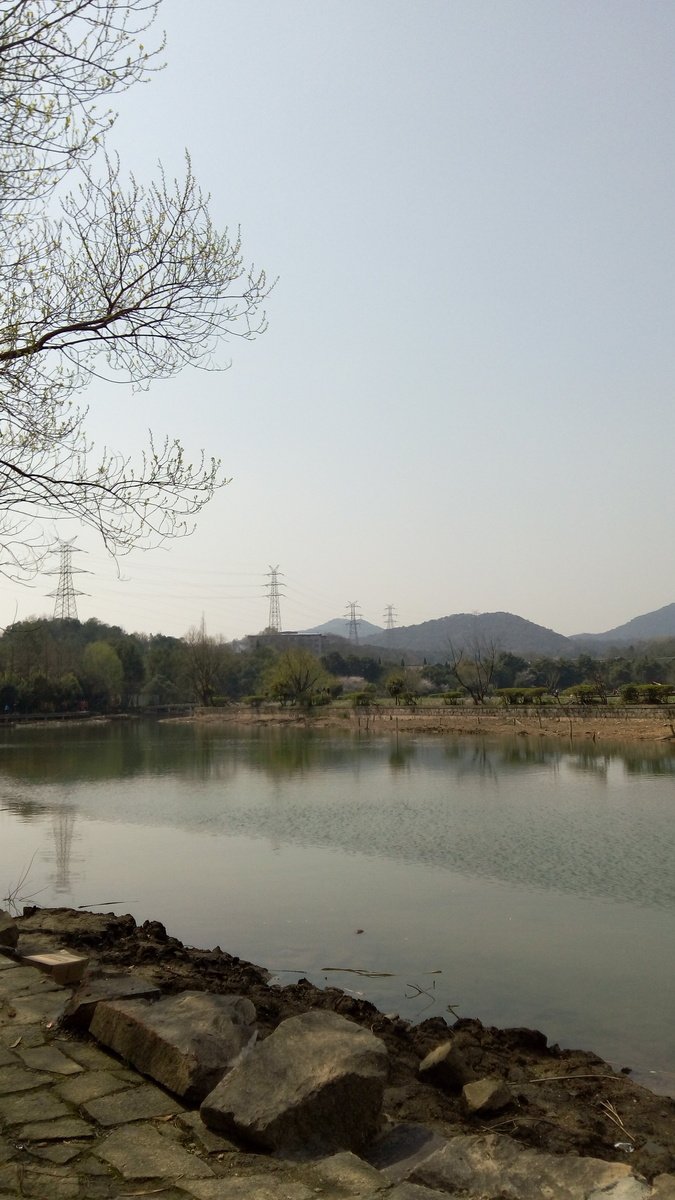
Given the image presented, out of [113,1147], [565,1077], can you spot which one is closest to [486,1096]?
[565,1077]

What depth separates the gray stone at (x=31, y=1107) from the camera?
3693 millimetres

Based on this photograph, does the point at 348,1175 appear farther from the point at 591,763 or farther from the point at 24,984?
the point at 591,763

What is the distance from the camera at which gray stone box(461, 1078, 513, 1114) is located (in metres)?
4.82

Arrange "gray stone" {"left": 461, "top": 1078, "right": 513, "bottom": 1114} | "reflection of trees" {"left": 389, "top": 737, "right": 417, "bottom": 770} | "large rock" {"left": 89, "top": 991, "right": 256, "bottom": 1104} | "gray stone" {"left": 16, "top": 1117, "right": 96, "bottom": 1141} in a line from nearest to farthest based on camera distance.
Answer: "gray stone" {"left": 16, "top": 1117, "right": 96, "bottom": 1141}
"large rock" {"left": 89, "top": 991, "right": 256, "bottom": 1104}
"gray stone" {"left": 461, "top": 1078, "right": 513, "bottom": 1114}
"reflection of trees" {"left": 389, "top": 737, "right": 417, "bottom": 770}

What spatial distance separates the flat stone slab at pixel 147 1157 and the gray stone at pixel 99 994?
1.25m

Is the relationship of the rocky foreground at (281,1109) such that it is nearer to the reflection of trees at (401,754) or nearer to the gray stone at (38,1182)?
the gray stone at (38,1182)

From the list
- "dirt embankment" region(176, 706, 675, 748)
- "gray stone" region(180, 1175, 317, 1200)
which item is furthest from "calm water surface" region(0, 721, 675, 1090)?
"dirt embankment" region(176, 706, 675, 748)

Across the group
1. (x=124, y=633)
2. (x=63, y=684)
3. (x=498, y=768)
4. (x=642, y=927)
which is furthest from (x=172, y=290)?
(x=124, y=633)

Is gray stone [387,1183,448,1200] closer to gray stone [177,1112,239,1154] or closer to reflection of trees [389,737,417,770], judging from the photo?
gray stone [177,1112,239,1154]

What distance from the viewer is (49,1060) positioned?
14.4ft

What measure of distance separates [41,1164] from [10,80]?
245 inches

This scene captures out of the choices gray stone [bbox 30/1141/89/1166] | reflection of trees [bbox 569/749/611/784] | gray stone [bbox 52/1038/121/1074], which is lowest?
reflection of trees [bbox 569/749/611/784]

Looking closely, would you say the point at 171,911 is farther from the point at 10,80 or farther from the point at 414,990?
the point at 10,80

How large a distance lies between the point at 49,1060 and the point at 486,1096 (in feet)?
7.37
